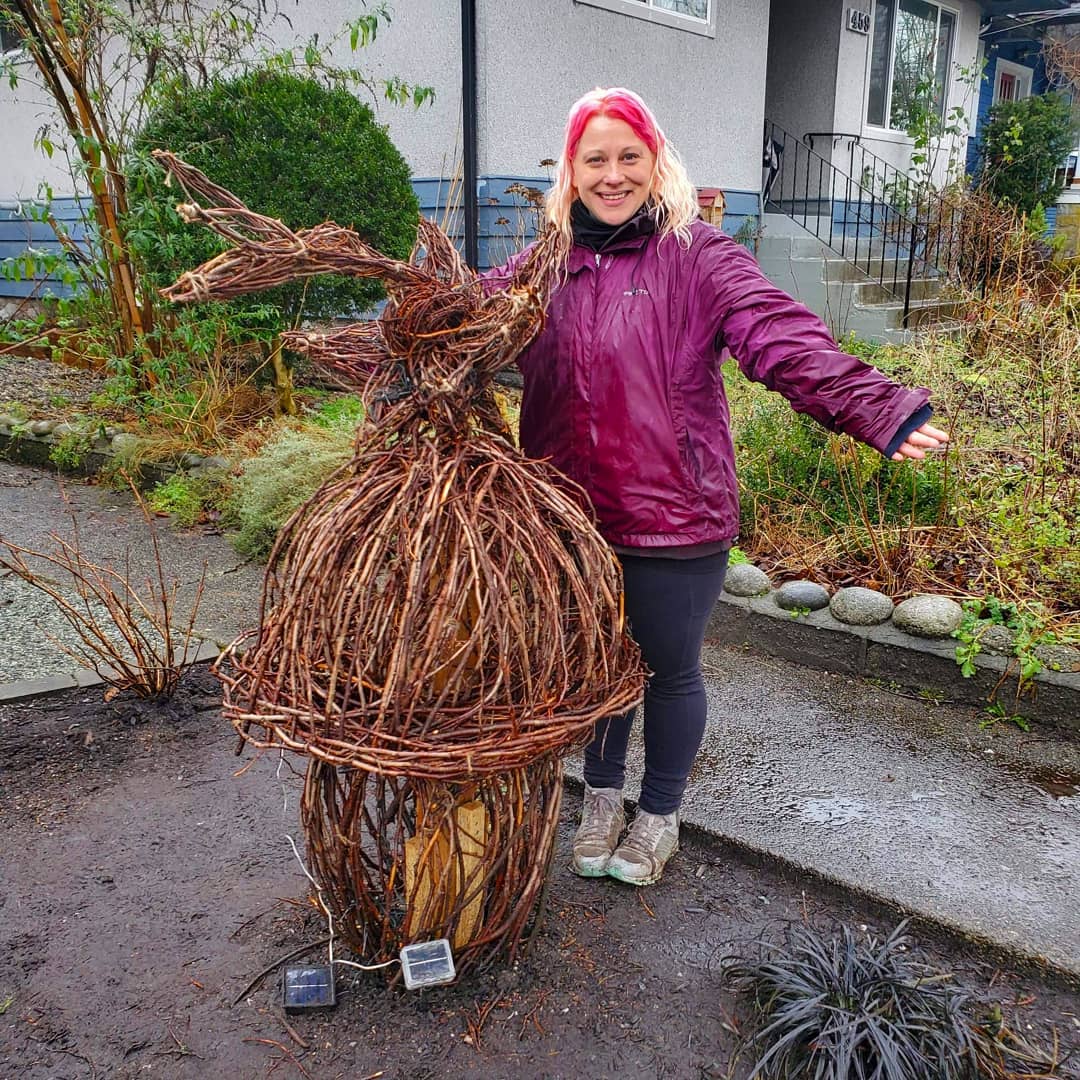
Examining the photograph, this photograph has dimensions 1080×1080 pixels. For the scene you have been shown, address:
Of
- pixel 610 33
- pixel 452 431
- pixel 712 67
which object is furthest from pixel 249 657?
pixel 712 67

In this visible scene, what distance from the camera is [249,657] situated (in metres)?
1.83

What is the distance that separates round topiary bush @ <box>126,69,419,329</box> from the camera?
5898mm

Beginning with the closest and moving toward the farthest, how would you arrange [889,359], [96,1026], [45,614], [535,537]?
[535,537], [96,1026], [45,614], [889,359]

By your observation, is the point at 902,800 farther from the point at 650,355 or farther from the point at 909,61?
the point at 909,61

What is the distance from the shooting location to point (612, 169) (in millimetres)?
2166

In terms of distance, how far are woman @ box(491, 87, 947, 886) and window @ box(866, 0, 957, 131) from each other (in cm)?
1118

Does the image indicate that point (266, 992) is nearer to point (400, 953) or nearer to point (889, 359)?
point (400, 953)

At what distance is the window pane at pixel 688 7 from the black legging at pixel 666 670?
8528 mm

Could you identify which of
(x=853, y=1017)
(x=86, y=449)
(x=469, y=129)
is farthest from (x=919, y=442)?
(x=469, y=129)

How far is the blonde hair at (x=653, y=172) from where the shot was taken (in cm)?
212

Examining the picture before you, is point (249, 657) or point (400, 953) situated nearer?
point (249, 657)

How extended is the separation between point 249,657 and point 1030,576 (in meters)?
3.26

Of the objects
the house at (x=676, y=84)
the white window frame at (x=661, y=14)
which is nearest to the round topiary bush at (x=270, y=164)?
the house at (x=676, y=84)

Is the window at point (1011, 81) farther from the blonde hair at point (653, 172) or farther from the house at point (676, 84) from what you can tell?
the blonde hair at point (653, 172)
